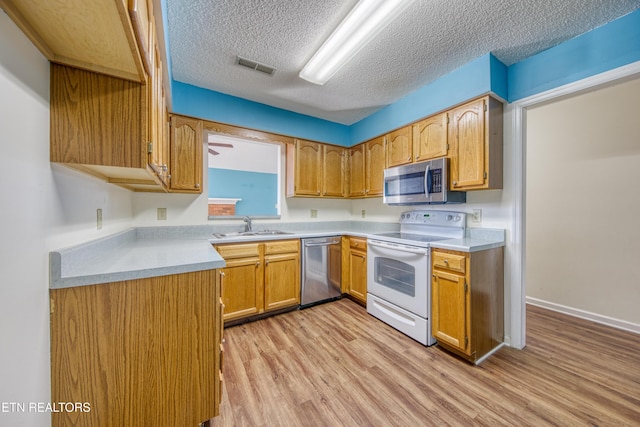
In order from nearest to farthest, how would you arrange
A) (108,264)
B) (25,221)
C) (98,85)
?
(25,221) → (98,85) → (108,264)

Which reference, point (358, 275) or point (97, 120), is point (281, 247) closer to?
point (358, 275)

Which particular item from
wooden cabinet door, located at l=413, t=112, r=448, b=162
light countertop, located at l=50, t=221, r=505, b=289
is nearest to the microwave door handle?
wooden cabinet door, located at l=413, t=112, r=448, b=162

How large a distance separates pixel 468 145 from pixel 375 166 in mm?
1187

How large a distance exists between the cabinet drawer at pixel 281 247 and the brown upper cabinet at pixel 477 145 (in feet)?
5.69

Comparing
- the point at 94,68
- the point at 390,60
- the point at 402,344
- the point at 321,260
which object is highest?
the point at 390,60

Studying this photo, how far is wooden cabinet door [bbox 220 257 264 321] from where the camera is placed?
2.37 metres

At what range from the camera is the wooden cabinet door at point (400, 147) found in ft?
8.71

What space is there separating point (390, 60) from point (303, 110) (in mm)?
1332

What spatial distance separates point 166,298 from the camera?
1153mm

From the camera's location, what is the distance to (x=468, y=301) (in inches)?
71.7

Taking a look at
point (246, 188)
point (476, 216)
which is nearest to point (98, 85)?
point (476, 216)

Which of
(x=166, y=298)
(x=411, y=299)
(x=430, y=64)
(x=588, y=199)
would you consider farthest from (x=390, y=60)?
(x=588, y=199)

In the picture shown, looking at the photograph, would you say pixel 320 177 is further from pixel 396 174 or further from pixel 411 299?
pixel 411 299

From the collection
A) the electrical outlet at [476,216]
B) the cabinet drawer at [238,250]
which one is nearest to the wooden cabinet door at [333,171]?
the cabinet drawer at [238,250]
